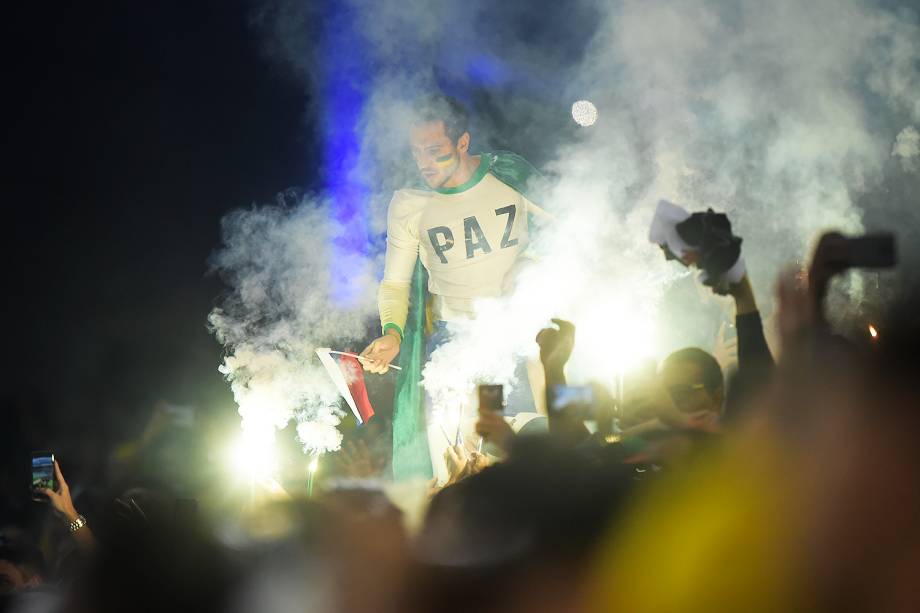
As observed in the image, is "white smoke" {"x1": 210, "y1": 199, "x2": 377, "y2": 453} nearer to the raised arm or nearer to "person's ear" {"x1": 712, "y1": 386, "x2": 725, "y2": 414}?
the raised arm

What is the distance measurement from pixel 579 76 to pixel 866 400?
4.67 meters

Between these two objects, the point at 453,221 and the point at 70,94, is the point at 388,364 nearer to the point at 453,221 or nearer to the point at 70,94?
the point at 453,221

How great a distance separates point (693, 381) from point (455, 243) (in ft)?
10.8

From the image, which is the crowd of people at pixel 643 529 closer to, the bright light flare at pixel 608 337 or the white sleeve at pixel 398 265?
the bright light flare at pixel 608 337

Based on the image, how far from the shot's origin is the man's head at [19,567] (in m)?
3.19

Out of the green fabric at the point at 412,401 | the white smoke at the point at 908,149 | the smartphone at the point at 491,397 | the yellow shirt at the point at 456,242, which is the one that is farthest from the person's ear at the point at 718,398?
the white smoke at the point at 908,149

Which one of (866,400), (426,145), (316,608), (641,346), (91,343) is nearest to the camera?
(866,400)

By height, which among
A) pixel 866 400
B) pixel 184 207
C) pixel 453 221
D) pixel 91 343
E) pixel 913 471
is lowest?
pixel 913 471

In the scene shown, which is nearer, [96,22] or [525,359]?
[525,359]

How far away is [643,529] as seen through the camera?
1.91m

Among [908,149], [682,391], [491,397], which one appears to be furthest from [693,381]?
[908,149]

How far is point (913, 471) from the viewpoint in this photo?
1677 mm

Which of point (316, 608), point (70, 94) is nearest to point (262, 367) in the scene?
point (70, 94)

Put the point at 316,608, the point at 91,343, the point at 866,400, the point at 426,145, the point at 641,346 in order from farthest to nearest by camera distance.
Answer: the point at 91,343, the point at 426,145, the point at 641,346, the point at 316,608, the point at 866,400
